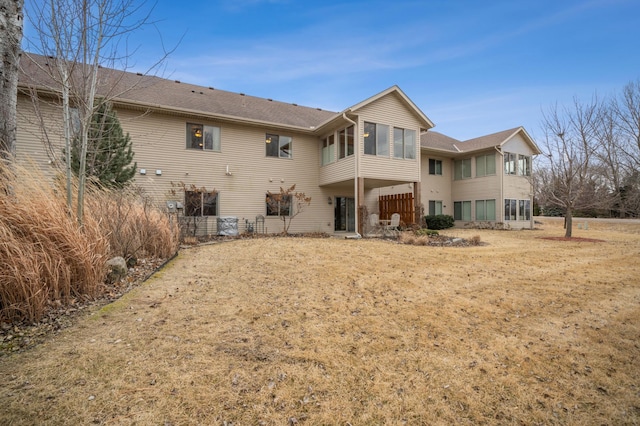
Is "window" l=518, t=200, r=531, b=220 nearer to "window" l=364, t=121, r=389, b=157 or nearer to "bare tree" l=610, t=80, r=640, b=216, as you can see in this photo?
"bare tree" l=610, t=80, r=640, b=216

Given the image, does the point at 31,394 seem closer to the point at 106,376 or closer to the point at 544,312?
the point at 106,376

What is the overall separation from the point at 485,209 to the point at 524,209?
295 cm

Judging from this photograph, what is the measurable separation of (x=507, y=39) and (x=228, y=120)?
14282 mm

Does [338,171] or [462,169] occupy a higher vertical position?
[462,169]

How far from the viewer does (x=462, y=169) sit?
20.5 m

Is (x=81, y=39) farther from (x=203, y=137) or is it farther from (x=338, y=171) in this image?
(x=338, y=171)

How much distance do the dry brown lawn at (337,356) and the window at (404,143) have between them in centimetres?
947

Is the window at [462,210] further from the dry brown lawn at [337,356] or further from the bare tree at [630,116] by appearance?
the dry brown lawn at [337,356]

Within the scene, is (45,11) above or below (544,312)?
above

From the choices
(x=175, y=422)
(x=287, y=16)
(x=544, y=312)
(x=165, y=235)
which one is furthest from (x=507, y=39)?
(x=175, y=422)

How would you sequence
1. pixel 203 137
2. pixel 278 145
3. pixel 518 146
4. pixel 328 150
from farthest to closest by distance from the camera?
pixel 518 146 < pixel 328 150 < pixel 278 145 < pixel 203 137

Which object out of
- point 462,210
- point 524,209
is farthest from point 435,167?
point 524,209

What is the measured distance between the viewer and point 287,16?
13.2m

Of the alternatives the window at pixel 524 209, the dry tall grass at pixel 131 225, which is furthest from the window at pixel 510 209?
the dry tall grass at pixel 131 225
